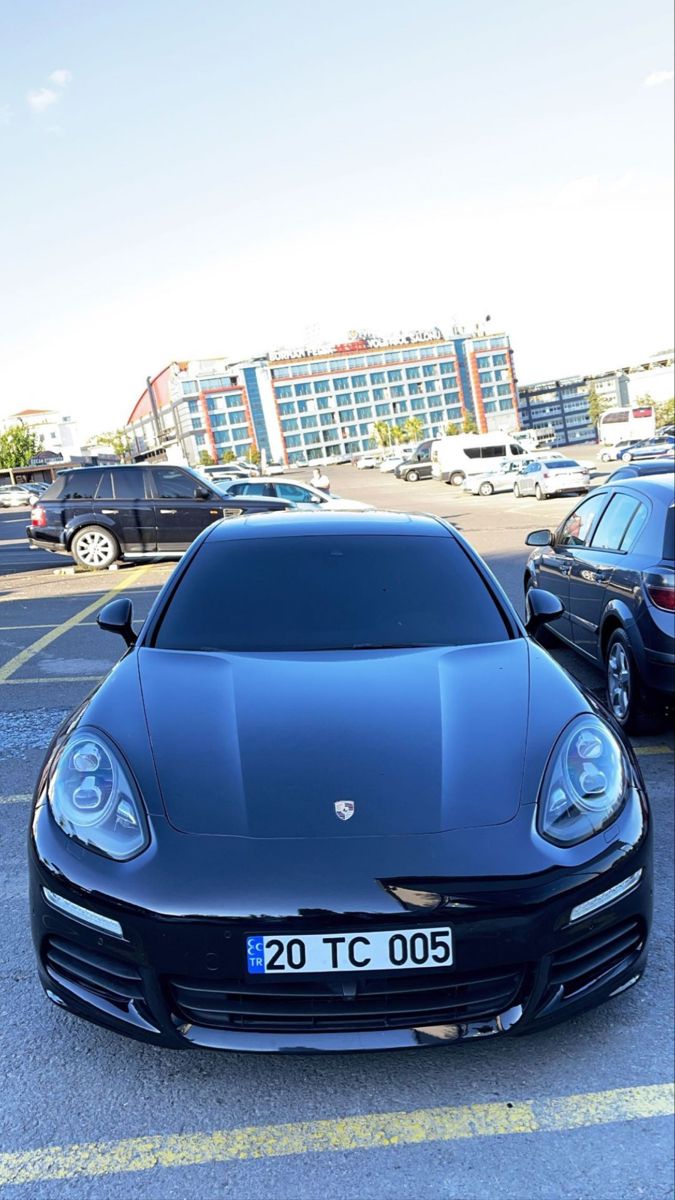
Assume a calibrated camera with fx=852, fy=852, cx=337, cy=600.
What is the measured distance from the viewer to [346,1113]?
7.23ft

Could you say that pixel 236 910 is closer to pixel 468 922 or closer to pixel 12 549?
pixel 468 922

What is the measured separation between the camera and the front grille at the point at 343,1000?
212 centimetres

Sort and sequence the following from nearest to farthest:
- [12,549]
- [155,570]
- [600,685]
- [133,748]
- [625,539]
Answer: [133,748] < [625,539] < [600,685] < [155,570] < [12,549]

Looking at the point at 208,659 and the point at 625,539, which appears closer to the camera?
the point at 208,659

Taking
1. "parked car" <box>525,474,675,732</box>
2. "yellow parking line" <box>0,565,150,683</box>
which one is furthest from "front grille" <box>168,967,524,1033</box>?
"yellow parking line" <box>0,565,150,683</box>

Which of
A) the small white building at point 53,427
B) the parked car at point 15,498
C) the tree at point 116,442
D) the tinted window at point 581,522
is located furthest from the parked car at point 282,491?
the small white building at point 53,427

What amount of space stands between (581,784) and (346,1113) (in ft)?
3.59

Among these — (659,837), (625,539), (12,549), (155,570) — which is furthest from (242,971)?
(12,549)

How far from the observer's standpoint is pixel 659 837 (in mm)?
3670

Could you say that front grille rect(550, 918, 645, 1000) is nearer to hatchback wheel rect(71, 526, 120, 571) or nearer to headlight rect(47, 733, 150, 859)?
headlight rect(47, 733, 150, 859)

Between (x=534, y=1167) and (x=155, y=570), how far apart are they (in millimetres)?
12756

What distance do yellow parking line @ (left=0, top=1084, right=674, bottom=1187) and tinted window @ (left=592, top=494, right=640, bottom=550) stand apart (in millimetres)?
3873

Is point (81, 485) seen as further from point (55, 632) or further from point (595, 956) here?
point (595, 956)

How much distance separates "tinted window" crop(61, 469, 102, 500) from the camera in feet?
48.1
